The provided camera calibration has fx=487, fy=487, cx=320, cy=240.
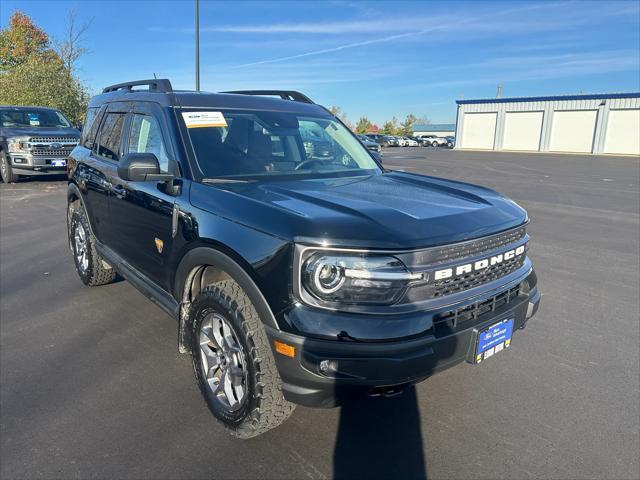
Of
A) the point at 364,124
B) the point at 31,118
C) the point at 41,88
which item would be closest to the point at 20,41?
the point at 41,88

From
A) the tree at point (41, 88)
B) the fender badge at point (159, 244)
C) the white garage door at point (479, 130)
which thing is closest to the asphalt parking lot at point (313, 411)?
the fender badge at point (159, 244)

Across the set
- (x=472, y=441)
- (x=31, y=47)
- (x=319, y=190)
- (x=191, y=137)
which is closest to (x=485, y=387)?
(x=472, y=441)

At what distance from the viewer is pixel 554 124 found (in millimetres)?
44844

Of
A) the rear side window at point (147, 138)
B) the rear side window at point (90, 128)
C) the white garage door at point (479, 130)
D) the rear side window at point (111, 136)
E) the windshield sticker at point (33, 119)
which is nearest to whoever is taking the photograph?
the rear side window at point (147, 138)

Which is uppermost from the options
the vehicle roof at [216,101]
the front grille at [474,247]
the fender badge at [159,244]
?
the vehicle roof at [216,101]

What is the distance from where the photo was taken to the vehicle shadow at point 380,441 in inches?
98.2

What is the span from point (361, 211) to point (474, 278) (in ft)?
2.35

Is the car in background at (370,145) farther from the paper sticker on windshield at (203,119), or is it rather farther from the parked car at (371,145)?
the paper sticker on windshield at (203,119)

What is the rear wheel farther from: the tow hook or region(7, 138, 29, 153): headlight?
the tow hook

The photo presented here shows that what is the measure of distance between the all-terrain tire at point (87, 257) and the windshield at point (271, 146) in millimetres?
2050

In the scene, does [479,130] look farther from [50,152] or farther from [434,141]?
[50,152]

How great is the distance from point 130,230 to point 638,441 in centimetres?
362

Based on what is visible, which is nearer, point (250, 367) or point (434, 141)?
point (250, 367)

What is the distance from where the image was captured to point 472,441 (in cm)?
273
